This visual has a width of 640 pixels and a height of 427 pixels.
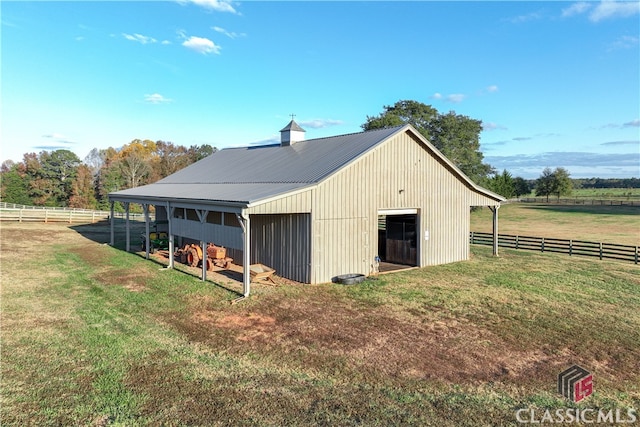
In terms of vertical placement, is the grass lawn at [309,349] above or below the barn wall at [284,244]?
below

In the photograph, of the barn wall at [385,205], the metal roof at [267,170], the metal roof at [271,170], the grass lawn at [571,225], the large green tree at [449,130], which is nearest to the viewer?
the barn wall at [385,205]

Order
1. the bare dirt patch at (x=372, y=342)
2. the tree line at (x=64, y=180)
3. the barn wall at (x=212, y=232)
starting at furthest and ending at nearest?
1. the tree line at (x=64, y=180)
2. the barn wall at (x=212, y=232)
3. the bare dirt patch at (x=372, y=342)

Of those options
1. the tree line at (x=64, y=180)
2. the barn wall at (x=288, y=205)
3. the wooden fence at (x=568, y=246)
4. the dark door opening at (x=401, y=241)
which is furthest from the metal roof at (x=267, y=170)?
the tree line at (x=64, y=180)

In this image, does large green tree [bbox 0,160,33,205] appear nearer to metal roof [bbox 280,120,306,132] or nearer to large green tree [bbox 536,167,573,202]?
metal roof [bbox 280,120,306,132]

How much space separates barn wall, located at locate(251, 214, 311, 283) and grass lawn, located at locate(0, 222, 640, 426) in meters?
1.21

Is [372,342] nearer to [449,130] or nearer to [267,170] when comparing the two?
[267,170]

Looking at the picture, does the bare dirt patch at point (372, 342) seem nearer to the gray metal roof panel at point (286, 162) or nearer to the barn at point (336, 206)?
the barn at point (336, 206)

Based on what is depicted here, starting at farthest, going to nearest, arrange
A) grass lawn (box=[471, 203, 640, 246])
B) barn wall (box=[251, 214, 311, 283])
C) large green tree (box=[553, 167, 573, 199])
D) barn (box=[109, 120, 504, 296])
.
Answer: large green tree (box=[553, 167, 573, 199]) → grass lawn (box=[471, 203, 640, 246]) → barn wall (box=[251, 214, 311, 283]) → barn (box=[109, 120, 504, 296])

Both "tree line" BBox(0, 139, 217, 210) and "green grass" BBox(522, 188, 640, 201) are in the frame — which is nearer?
"tree line" BBox(0, 139, 217, 210)

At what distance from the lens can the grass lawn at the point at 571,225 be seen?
103ft

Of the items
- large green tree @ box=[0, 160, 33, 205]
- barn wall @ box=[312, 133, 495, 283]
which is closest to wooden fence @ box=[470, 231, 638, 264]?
barn wall @ box=[312, 133, 495, 283]

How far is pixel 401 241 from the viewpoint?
18.6 meters

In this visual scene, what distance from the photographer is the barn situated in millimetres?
13992

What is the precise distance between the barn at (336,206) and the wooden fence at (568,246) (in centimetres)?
408
